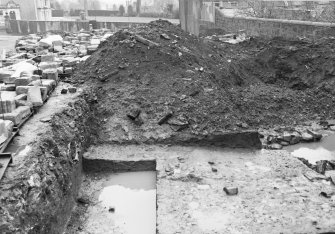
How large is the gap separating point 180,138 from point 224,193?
191 centimetres

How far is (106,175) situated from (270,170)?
294 centimetres

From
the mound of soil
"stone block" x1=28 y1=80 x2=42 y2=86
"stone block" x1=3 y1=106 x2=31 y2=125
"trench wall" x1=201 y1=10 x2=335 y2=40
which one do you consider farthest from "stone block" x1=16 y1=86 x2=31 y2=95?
"trench wall" x1=201 y1=10 x2=335 y2=40

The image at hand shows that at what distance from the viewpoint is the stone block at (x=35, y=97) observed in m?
6.46

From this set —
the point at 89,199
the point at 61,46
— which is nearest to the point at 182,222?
the point at 89,199

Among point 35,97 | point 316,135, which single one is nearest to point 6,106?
point 35,97

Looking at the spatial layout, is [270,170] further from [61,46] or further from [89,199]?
[61,46]

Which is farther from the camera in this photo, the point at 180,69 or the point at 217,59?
the point at 217,59

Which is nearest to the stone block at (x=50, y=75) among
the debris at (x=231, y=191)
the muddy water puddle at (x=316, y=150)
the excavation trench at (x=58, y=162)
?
the excavation trench at (x=58, y=162)

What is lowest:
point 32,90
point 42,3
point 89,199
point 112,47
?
point 89,199

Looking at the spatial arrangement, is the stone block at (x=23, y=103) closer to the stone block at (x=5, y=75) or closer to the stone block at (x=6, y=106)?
the stone block at (x=6, y=106)

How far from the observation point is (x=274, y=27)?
15438 mm

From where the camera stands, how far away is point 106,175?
21.0ft

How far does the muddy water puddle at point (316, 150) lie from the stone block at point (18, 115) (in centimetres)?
534

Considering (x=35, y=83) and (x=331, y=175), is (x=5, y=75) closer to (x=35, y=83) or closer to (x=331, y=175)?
(x=35, y=83)
